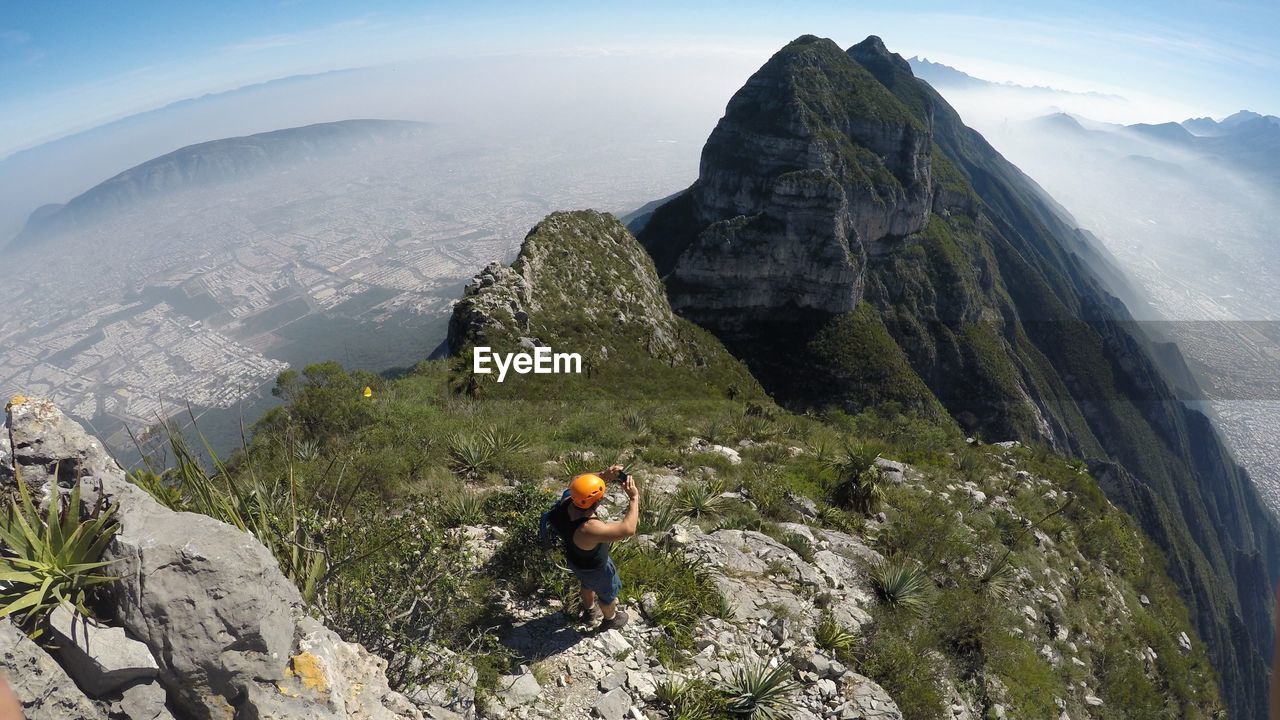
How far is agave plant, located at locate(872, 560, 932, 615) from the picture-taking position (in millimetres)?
7878

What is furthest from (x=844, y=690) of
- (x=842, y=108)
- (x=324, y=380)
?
(x=842, y=108)

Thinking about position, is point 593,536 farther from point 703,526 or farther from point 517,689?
point 703,526

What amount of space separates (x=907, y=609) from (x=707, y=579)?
11.1 ft

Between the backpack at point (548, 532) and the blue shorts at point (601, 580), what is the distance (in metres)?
0.45

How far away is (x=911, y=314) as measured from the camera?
80.2 metres

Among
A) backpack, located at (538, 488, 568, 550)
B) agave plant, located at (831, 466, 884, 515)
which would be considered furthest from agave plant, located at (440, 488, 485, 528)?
agave plant, located at (831, 466, 884, 515)

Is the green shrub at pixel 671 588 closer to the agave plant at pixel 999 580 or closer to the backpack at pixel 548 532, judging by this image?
the backpack at pixel 548 532

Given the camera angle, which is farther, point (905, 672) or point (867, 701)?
point (905, 672)

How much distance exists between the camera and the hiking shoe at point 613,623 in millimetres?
5738

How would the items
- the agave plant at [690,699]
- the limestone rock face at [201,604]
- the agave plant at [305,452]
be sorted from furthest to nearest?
the agave plant at [305,452], the agave plant at [690,699], the limestone rock face at [201,604]

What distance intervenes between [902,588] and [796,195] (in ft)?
217

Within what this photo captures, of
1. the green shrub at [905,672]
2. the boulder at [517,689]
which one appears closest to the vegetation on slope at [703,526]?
the green shrub at [905,672]

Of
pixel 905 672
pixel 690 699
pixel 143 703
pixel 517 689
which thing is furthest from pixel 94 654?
pixel 905 672

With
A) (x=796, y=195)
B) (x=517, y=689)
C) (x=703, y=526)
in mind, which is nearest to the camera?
(x=517, y=689)
